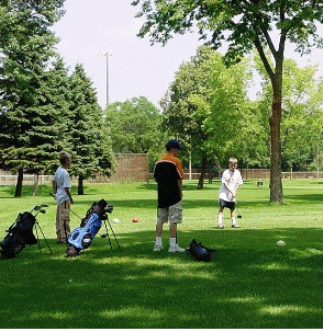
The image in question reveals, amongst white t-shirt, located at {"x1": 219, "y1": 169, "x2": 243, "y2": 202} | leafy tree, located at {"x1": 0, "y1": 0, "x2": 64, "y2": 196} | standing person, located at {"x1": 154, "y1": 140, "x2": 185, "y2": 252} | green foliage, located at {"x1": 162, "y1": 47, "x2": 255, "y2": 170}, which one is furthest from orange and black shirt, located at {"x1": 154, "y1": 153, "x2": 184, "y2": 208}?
leafy tree, located at {"x1": 0, "y1": 0, "x2": 64, "y2": 196}

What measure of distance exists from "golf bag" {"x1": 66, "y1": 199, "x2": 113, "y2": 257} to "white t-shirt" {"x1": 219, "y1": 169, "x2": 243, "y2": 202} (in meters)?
6.37

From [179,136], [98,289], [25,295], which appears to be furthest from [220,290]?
[179,136]

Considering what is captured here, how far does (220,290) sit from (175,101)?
207 ft

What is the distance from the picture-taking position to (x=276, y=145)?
29703mm

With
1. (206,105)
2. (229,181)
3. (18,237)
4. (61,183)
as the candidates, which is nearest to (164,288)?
(18,237)

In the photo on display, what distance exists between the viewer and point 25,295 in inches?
284

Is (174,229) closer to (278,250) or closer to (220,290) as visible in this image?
(278,250)

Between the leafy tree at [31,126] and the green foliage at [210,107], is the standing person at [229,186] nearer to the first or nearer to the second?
the green foliage at [210,107]

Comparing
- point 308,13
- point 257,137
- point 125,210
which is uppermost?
point 308,13

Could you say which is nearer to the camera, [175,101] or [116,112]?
[175,101]

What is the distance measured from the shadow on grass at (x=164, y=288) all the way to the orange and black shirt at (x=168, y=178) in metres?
0.92

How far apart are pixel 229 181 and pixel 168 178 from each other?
629cm

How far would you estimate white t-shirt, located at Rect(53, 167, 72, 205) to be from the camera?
11.7 metres

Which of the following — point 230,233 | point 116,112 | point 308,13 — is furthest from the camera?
point 116,112
